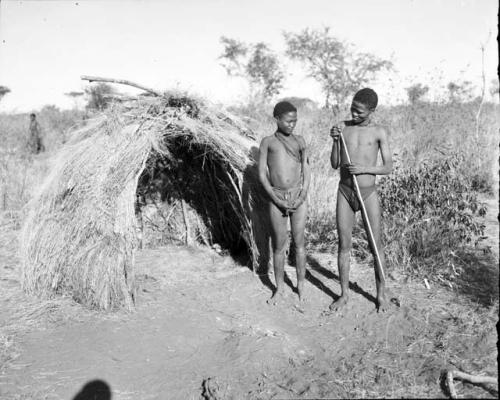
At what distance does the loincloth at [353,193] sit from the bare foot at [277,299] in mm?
1117

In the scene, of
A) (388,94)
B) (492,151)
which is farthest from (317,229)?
(388,94)

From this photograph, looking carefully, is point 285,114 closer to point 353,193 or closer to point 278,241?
point 353,193

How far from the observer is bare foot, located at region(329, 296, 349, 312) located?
4008 millimetres

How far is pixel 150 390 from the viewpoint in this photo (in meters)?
3.10

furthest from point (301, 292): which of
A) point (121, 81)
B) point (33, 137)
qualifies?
point (33, 137)

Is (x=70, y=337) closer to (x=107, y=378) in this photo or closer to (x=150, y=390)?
(x=107, y=378)

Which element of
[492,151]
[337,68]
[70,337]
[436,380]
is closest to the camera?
[436,380]

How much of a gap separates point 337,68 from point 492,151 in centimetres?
1089

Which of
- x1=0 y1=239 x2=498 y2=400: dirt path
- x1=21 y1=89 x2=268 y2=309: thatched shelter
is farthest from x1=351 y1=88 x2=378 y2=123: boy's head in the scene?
x1=0 y1=239 x2=498 y2=400: dirt path

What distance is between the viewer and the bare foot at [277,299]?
425 centimetres

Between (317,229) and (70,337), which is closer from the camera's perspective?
(70,337)

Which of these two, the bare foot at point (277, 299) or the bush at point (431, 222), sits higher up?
the bush at point (431, 222)

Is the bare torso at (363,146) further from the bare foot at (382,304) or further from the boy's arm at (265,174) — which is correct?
the bare foot at (382,304)

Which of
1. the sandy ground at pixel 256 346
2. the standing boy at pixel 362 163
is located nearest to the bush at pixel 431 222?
the sandy ground at pixel 256 346
